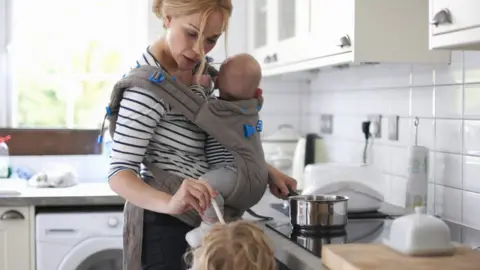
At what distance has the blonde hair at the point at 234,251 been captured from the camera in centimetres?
119

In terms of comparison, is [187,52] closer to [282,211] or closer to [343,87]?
[282,211]

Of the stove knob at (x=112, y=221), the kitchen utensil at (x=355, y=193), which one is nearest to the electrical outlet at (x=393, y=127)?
the kitchen utensil at (x=355, y=193)

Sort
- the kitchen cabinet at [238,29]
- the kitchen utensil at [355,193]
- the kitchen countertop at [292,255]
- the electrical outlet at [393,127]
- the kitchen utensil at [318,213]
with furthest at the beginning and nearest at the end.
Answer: the kitchen cabinet at [238,29] → the electrical outlet at [393,127] → the kitchen utensil at [355,193] → the kitchen utensil at [318,213] → the kitchen countertop at [292,255]

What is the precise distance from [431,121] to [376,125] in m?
0.41

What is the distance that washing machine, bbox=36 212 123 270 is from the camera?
2773 mm

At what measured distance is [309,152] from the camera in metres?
3.14

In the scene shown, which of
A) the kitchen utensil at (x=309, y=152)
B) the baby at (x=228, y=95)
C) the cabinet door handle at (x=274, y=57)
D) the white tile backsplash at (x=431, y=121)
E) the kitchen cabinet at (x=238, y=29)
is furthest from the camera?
the kitchen cabinet at (x=238, y=29)

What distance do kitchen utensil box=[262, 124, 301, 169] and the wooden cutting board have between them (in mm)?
1761

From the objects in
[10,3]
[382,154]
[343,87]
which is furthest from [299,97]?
[10,3]

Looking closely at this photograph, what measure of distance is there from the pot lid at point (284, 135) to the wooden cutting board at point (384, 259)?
184 cm

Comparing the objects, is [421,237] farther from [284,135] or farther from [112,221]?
[284,135]

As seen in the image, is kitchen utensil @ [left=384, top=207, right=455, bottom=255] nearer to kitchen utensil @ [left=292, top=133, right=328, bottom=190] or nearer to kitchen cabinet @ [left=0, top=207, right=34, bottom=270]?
kitchen utensil @ [left=292, top=133, right=328, bottom=190]

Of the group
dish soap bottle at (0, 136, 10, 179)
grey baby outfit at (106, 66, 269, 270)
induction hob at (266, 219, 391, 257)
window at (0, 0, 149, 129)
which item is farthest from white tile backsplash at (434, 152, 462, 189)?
dish soap bottle at (0, 136, 10, 179)

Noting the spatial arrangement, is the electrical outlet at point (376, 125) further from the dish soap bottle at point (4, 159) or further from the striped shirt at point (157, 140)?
the dish soap bottle at point (4, 159)
